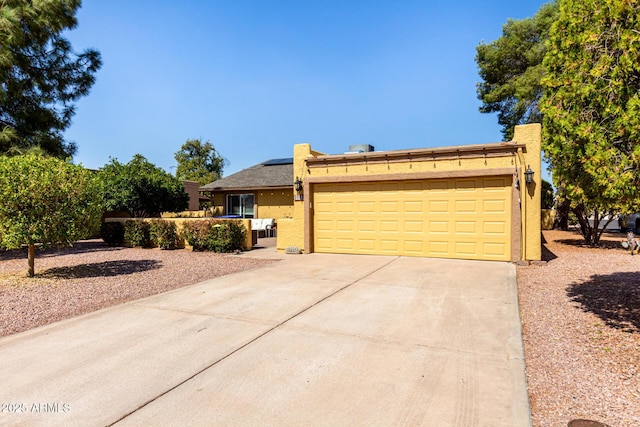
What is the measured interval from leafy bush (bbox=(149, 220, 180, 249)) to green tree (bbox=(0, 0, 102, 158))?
22.4 ft

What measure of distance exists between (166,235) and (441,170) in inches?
423

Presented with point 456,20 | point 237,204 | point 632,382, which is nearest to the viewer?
point 632,382

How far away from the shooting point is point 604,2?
174 inches

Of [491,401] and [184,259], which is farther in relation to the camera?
[184,259]

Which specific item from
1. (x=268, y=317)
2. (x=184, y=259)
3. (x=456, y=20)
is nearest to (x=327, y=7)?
(x=456, y=20)

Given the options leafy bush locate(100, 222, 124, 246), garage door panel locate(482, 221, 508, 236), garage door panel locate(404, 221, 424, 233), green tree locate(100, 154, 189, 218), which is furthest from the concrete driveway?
green tree locate(100, 154, 189, 218)

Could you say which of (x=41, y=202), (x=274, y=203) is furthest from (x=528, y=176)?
(x=274, y=203)

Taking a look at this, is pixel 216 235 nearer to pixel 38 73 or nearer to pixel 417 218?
pixel 417 218

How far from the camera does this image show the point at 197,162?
46.3m

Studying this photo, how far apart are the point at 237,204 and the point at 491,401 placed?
858 inches

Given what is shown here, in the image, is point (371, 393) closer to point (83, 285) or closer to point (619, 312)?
point (619, 312)

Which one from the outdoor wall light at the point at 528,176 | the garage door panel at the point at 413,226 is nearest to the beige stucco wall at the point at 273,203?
Answer: the garage door panel at the point at 413,226

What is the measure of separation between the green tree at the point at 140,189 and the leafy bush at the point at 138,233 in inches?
118

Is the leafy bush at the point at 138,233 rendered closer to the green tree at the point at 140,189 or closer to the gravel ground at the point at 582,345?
the green tree at the point at 140,189
